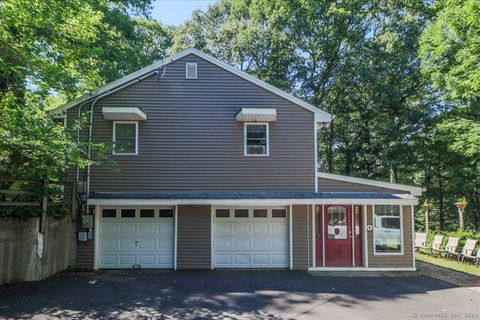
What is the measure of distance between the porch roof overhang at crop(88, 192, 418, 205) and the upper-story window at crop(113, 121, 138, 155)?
5.03ft

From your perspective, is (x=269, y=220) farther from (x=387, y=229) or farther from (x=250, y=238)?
(x=387, y=229)

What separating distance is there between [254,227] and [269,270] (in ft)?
4.98

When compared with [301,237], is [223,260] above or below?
below

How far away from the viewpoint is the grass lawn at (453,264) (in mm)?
12992

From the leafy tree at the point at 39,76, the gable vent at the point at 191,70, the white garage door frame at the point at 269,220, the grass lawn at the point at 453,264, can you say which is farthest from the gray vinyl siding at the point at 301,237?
the leafy tree at the point at 39,76

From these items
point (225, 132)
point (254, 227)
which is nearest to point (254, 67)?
point (225, 132)

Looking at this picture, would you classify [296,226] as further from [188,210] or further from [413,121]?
[413,121]

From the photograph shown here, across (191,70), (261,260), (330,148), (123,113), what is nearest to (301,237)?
(261,260)

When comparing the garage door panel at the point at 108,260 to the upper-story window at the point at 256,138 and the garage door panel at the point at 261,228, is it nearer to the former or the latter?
the garage door panel at the point at 261,228

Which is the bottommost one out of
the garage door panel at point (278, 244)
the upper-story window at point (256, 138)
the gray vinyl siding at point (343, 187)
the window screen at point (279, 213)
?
the garage door panel at point (278, 244)

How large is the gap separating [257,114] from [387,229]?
5.95 metres

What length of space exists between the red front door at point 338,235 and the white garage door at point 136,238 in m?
5.35

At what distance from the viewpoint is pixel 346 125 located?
23.7m

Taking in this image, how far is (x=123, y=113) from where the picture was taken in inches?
485
